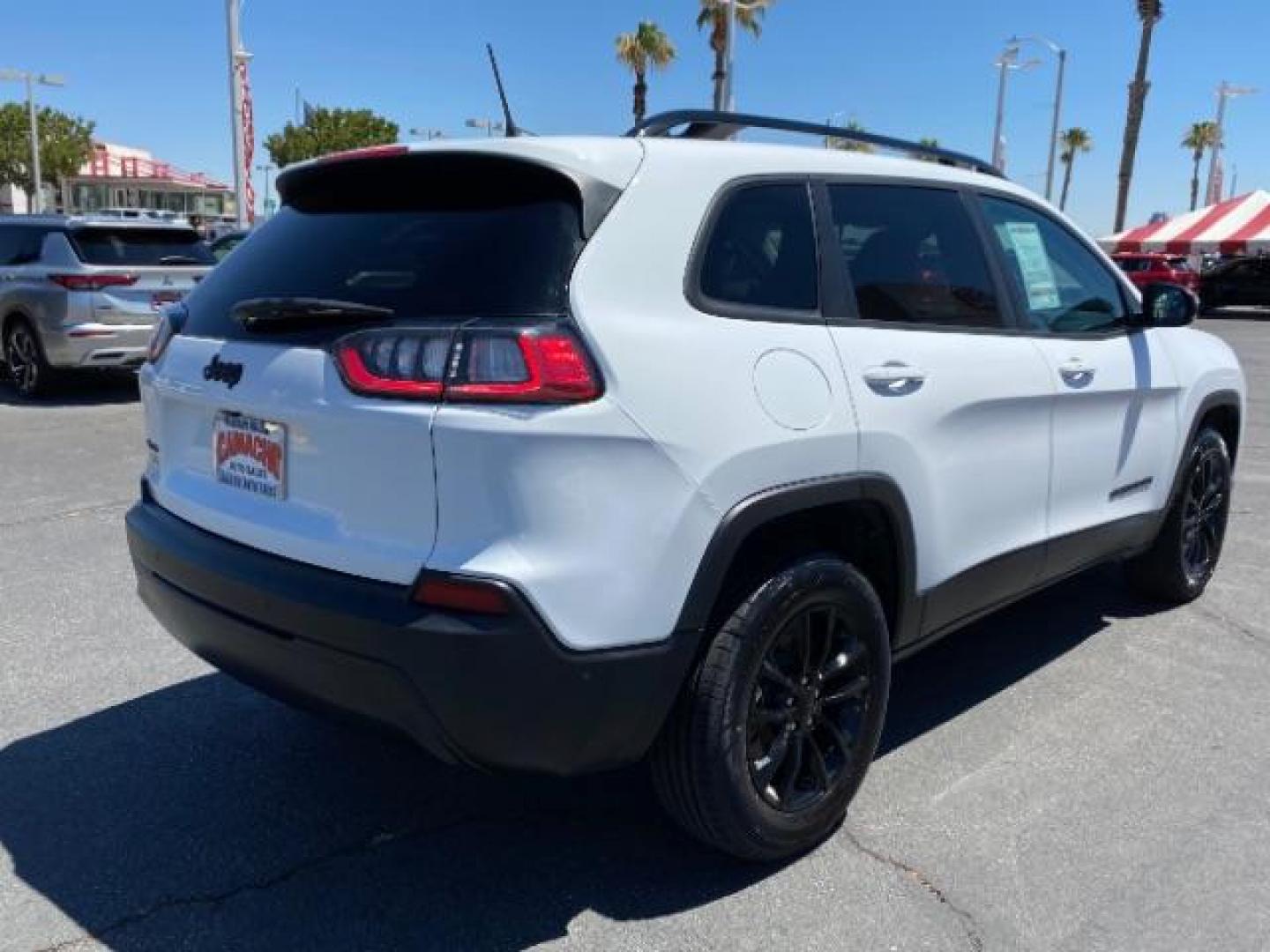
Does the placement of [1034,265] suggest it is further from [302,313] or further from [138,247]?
[138,247]

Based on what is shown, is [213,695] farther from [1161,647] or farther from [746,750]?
[1161,647]

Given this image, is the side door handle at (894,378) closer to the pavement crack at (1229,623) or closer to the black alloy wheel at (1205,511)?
the black alloy wheel at (1205,511)

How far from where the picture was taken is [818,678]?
115 inches

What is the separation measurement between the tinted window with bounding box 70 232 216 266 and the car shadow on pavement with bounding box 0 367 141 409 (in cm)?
131

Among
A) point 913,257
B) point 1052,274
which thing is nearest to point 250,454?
point 913,257

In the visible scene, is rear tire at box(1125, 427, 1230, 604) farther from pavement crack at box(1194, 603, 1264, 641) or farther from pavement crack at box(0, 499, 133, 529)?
pavement crack at box(0, 499, 133, 529)

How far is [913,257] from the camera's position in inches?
131

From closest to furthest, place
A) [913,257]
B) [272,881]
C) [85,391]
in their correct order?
[272,881], [913,257], [85,391]

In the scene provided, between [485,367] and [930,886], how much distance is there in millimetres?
1711

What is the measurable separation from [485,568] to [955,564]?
162 cm

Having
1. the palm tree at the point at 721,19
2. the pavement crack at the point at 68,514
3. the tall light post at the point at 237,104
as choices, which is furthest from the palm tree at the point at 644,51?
the pavement crack at the point at 68,514

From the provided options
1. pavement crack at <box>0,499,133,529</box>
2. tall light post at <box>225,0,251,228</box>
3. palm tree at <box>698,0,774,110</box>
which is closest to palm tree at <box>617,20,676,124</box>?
palm tree at <box>698,0,774,110</box>

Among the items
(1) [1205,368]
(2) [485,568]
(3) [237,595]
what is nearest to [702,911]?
(2) [485,568]

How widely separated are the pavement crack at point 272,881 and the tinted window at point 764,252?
157 centimetres
